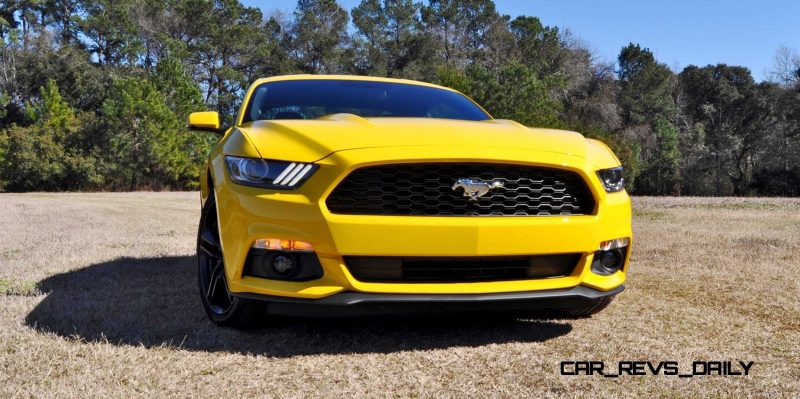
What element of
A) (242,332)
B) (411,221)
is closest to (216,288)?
(242,332)

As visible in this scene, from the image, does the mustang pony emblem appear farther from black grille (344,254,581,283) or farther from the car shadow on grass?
the car shadow on grass

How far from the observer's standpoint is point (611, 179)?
3.11m

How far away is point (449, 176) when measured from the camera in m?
2.74

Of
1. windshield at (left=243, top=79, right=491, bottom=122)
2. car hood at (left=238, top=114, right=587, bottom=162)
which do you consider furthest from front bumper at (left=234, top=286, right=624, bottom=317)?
windshield at (left=243, top=79, right=491, bottom=122)

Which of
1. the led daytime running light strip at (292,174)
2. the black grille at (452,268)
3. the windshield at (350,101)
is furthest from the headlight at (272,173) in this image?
the windshield at (350,101)

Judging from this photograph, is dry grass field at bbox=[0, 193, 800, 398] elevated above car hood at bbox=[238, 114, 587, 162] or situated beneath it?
situated beneath

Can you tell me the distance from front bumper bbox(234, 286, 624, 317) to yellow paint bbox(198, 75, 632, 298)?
0.10 feet

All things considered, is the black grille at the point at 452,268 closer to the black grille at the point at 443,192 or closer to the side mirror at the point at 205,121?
the black grille at the point at 443,192

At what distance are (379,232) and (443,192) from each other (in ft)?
1.12

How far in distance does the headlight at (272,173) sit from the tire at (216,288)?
1.50 feet

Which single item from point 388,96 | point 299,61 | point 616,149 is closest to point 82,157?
point 299,61

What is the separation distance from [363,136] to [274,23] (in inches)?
2089

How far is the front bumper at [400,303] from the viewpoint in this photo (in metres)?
2.65

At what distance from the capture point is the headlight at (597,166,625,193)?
10.0 feet
